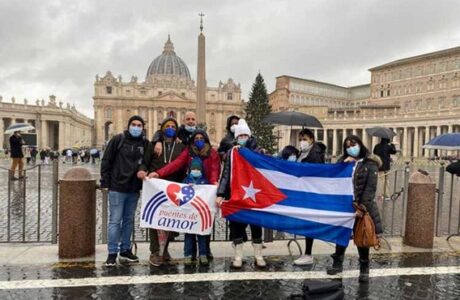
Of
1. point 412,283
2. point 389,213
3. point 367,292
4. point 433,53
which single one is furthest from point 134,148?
point 433,53

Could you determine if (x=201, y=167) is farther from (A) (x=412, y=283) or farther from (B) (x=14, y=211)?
(B) (x=14, y=211)

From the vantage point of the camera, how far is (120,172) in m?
5.79

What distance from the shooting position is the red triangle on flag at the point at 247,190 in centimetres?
588

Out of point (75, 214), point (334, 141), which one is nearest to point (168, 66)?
point (334, 141)

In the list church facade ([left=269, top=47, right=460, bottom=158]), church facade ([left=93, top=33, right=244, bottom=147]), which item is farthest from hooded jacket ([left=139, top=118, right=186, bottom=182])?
church facade ([left=93, top=33, right=244, bottom=147])

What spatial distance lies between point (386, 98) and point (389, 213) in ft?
314

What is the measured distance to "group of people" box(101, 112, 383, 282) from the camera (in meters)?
5.73

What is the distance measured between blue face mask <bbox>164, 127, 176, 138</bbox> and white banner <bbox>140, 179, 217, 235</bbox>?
0.71 m

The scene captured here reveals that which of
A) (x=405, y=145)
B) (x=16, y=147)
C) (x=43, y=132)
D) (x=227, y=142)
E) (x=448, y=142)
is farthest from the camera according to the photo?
(x=43, y=132)

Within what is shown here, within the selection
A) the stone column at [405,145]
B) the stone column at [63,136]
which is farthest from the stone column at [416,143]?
the stone column at [63,136]

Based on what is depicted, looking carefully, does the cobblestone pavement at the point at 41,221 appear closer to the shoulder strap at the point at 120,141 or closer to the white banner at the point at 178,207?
the white banner at the point at 178,207

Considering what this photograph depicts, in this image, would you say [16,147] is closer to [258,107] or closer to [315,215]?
[315,215]

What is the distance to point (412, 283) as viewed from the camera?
5.34 m

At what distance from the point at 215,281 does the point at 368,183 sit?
2595 mm
